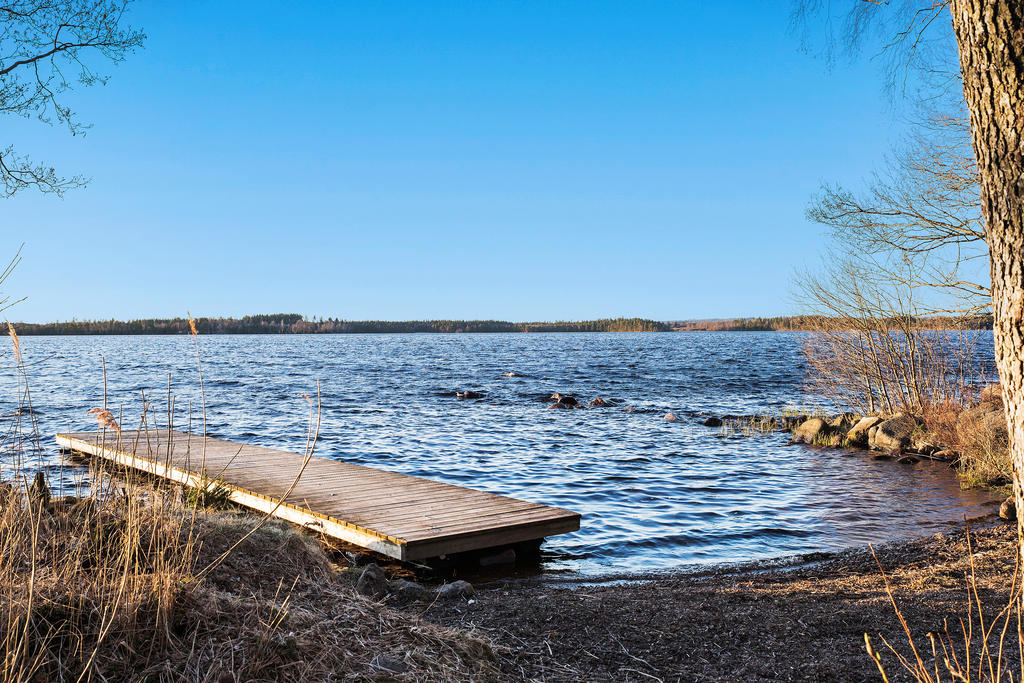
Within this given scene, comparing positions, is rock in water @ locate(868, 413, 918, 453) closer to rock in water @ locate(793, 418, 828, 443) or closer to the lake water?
the lake water

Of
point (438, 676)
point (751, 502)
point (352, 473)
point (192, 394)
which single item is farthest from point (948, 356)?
point (192, 394)

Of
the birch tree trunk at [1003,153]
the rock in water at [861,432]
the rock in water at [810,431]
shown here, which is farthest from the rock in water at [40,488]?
the rock in water at [810,431]

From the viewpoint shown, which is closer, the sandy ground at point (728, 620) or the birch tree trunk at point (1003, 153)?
the birch tree trunk at point (1003, 153)

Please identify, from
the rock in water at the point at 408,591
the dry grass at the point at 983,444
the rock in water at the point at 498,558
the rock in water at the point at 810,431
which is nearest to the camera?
the rock in water at the point at 408,591

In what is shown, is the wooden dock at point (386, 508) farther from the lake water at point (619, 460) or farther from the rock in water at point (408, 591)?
the lake water at point (619, 460)

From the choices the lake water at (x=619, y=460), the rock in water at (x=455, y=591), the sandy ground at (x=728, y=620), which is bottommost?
the lake water at (x=619, y=460)

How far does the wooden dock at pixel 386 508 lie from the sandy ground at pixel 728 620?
2.43 ft

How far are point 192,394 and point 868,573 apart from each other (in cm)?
3012

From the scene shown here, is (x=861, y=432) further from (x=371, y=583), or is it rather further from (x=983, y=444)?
(x=371, y=583)

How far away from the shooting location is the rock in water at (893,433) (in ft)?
53.7

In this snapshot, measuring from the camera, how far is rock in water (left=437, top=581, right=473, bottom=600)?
20.8ft

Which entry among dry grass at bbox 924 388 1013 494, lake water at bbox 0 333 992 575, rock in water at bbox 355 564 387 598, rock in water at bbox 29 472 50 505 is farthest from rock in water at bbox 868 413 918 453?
rock in water at bbox 29 472 50 505

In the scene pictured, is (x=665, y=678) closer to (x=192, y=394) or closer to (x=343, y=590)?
(x=343, y=590)

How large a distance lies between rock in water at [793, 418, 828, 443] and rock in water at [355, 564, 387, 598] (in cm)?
1450
